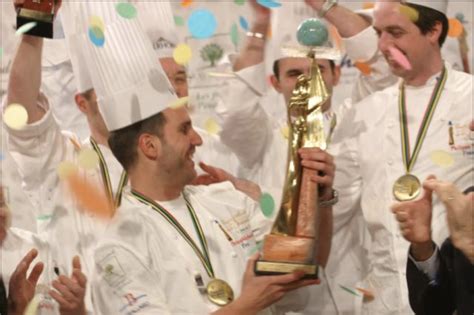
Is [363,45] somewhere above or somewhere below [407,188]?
above

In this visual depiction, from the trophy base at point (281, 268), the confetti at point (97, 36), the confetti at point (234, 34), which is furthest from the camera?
the confetti at point (234, 34)

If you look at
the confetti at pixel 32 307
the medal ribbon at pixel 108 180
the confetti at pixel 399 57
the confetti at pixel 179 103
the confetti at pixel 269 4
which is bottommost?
the confetti at pixel 32 307

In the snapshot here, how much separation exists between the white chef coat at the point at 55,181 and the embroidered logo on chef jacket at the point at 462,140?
0.68 metres

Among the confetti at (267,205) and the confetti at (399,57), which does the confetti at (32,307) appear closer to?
the confetti at (267,205)

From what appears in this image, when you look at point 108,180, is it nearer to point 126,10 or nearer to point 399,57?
point 126,10

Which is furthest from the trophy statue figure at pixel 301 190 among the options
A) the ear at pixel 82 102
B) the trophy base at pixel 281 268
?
the ear at pixel 82 102

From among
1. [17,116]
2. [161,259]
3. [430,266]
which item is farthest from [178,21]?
[430,266]

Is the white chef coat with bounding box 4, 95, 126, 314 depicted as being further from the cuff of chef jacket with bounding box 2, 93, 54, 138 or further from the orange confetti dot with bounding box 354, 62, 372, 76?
the orange confetti dot with bounding box 354, 62, 372, 76

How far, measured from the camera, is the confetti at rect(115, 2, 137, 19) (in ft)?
6.73

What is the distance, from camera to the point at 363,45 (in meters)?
2.10

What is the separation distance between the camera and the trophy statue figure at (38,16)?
200 centimetres

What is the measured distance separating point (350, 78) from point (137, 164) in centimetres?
50

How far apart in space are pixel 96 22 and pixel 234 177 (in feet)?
1.42

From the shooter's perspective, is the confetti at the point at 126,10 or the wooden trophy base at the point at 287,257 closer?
the wooden trophy base at the point at 287,257
